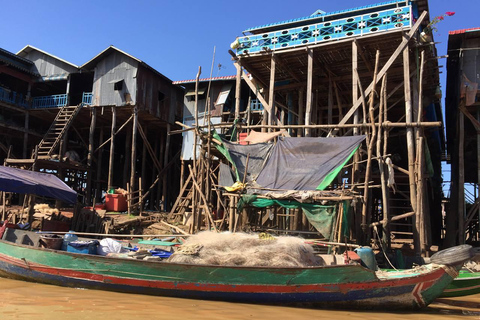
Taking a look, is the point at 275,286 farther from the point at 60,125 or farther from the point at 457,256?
the point at 60,125

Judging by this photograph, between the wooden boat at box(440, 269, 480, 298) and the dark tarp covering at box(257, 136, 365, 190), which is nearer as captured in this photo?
the wooden boat at box(440, 269, 480, 298)

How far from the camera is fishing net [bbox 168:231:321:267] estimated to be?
6.90 meters

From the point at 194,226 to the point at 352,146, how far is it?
5772 millimetres

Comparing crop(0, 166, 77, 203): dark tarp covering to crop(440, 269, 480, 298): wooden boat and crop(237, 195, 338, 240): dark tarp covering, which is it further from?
crop(440, 269, 480, 298): wooden boat

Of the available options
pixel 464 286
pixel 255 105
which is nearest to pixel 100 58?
pixel 255 105

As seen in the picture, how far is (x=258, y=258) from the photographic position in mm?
6938

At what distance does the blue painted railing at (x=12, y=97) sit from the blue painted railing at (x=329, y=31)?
1415 centimetres

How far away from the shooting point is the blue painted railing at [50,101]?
2181 cm

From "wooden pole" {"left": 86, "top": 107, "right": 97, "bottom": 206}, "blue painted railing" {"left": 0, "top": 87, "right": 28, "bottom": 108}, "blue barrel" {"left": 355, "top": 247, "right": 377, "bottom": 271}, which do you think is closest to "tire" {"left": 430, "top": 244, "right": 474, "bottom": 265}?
"blue barrel" {"left": 355, "top": 247, "right": 377, "bottom": 271}

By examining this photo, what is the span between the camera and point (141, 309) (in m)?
5.92

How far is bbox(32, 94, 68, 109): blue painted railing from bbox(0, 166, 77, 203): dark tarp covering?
34.0ft

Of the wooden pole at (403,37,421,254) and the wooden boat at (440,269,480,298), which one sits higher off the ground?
the wooden pole at (403,37,421,254)

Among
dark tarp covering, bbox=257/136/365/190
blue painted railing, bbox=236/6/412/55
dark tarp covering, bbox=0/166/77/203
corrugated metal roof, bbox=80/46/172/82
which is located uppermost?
corrugated metal roof, bbox=80/46/172/82

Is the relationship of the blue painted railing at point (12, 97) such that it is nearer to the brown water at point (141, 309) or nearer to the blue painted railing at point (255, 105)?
the blue painted railing at point (255, 105)
